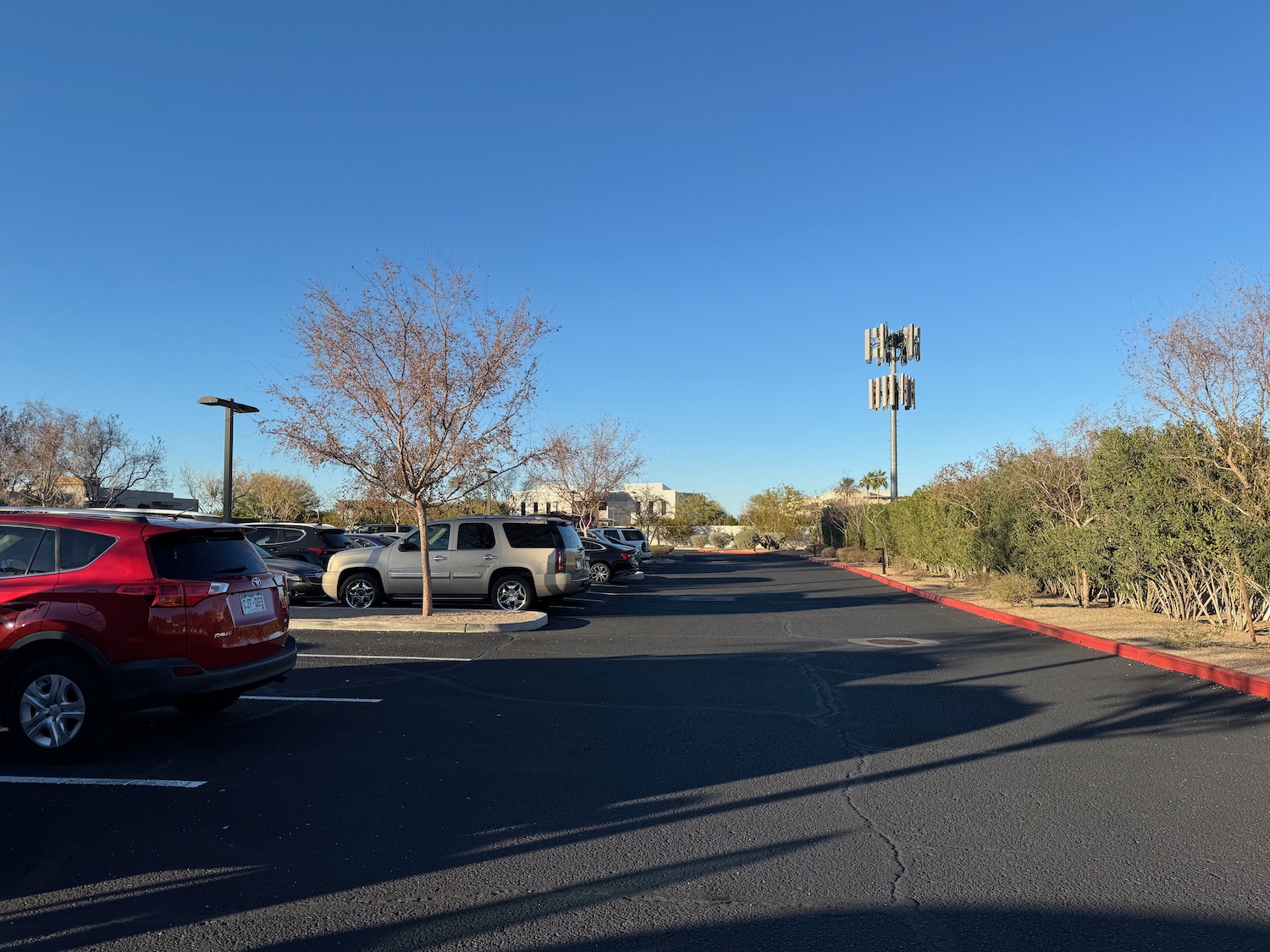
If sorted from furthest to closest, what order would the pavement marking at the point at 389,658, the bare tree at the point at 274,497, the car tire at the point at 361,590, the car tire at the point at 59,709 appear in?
the bare tree at the point at 274,497 → the car tire at the point at 361,590 → the pavement marking at the point at 389,658 → the car tire at the point at 59,709

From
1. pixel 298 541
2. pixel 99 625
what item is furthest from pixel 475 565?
pixel 99 625

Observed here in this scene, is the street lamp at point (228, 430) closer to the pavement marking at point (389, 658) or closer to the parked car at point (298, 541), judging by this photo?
the parked car at point (298, 541)

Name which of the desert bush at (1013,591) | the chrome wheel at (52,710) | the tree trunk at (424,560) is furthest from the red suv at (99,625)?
the desert bush at (1013,591)

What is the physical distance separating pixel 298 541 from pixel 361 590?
2546 millimetres

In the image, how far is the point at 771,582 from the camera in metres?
29.4

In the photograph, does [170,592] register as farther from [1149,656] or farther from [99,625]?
[1149,656]

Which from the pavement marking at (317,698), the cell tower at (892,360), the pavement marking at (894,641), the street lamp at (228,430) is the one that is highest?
the cell tower at (892,360)

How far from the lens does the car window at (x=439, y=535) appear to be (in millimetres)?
17094

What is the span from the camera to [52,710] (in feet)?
21.5

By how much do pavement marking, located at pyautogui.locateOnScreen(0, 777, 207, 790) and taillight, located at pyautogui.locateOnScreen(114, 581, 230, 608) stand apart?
3.96 ft

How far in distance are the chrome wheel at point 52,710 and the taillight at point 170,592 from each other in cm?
76

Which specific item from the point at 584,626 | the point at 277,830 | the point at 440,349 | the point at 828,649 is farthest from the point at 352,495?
the point at 277,830

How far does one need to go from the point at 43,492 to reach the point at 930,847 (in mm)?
43491

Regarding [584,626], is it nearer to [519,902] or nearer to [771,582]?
[519,902]
